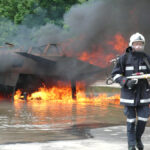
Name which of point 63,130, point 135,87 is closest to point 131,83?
point 135,87

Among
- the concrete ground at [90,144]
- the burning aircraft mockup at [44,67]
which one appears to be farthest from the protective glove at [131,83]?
the burning aircraft mockup at [44,67]

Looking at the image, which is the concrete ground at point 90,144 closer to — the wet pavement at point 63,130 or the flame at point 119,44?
the wet pavement at point 63,130

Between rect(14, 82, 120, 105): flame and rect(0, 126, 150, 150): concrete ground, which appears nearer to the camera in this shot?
rect(0, 126, 150, 150): concrete ground

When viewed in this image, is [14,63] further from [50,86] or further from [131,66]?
[131,66]

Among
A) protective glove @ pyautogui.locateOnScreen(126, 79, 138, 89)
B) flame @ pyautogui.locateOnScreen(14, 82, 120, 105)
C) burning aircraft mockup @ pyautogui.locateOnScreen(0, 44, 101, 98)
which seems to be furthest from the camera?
flame @ pyautogui.locateOnScreen(14, 82, 120, 105)

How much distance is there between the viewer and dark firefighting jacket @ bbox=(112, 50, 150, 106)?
6551mm

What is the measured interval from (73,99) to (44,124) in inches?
355

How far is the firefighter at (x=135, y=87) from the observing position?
21.5 ft

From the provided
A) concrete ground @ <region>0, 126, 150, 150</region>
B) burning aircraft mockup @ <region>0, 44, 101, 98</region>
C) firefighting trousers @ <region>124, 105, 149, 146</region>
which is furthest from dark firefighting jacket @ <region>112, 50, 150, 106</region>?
burning aircraft mockup @ <region>0, 44, 101, 98</region>

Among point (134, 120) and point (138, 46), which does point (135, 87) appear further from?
point (138, 46)

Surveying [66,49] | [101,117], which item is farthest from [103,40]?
[101,117]

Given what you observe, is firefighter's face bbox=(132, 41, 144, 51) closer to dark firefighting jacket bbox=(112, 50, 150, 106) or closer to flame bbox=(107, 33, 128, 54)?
dark firefighting jacket bbox=(112, 50, 150, 106)

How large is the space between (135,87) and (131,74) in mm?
198

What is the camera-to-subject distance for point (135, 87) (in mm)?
6578
